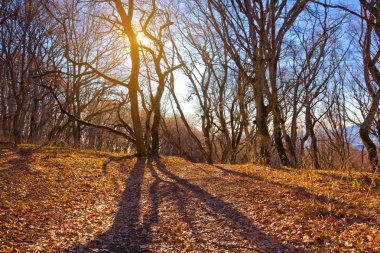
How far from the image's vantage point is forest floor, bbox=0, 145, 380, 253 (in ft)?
11.7

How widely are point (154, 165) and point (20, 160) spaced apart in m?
3.67

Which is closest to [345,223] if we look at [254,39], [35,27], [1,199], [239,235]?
[239,235]

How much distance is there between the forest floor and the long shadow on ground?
1 cm

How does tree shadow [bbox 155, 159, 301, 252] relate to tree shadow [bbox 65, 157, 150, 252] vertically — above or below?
above

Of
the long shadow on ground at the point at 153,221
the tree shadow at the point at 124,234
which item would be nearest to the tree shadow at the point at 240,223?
the long shadow on ground at the point at 153,221

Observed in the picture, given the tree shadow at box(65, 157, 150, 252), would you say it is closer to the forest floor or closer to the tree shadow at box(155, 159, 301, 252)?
the forest floor

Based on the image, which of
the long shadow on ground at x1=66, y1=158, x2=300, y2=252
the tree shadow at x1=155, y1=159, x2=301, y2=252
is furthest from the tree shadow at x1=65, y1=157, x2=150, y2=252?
the tree shadow at x1=155, y1=159, x2=301, y2=252

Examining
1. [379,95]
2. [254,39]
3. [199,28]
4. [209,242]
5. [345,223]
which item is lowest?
[209,242]

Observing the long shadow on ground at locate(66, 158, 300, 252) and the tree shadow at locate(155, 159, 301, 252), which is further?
the long shadow on ground at locate(66, 158, 300, 252)

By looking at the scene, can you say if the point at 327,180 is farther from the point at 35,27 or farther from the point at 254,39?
the point at 35,27

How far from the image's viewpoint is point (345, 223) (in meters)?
3.82

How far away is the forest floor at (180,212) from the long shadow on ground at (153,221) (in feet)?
0.04

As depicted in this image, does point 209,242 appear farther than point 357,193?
No

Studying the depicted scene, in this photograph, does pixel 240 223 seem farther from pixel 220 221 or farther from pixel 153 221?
pixel 153 221
